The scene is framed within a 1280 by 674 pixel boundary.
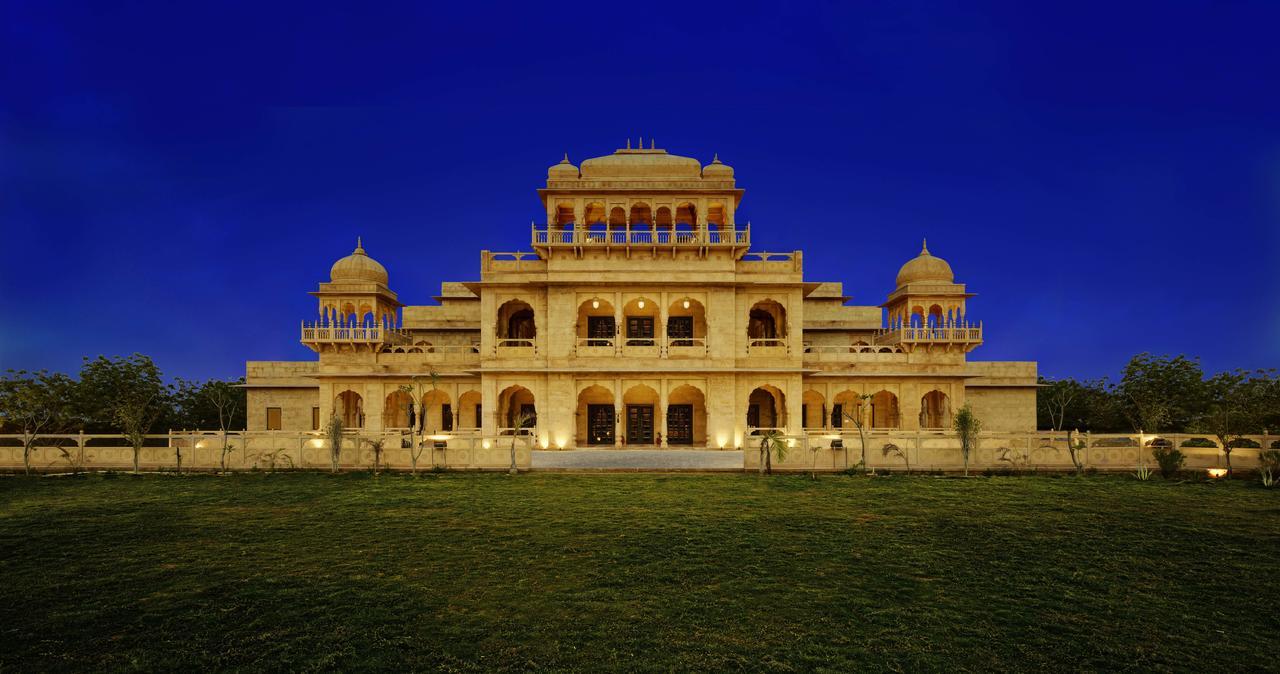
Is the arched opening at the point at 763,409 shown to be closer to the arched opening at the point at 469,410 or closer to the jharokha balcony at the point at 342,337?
the arched opening at the point at 469,410

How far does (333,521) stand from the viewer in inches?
464

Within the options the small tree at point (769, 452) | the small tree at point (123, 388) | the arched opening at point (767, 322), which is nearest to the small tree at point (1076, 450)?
the small tree at point (769, 452)

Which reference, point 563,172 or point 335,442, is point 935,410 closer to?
point 563,172

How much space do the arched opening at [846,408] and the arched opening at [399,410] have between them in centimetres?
2325

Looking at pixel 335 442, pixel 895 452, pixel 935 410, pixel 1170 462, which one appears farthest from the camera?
pixel 935 410

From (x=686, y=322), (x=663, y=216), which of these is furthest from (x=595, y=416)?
(x=663, y=216)

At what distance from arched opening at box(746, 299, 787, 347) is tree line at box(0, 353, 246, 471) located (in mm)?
25504

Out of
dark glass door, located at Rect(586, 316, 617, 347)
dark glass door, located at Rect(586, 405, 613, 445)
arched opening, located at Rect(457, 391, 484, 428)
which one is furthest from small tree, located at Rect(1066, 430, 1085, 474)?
arched opening, located at Rect(457, 391, 484, 428)

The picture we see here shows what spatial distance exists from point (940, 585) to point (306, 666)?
25.6ft

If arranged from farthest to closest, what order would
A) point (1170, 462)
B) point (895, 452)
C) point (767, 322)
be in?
point (767, 322)
point (895, 452)
point (1170, 462)

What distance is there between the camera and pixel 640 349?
27938 millimetres

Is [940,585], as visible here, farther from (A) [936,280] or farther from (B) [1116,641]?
(A) [936,280]

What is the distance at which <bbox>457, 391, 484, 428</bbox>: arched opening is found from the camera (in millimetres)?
31578

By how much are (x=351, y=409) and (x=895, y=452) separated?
28.2m
